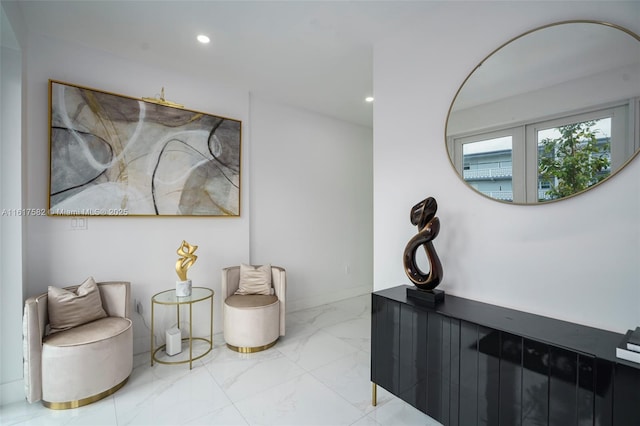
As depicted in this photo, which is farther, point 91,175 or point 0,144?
point 91,175

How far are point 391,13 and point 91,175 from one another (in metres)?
2.74

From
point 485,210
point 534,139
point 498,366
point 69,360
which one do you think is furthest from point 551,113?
point 69,360

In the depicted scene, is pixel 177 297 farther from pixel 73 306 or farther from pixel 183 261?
pixel 73 306

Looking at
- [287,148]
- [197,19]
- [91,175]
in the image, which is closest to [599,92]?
[197,19]

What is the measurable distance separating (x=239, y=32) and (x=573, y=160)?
2.38 m

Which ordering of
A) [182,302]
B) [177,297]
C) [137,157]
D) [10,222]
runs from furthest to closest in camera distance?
[137,157]
[177,297]
[182,302]
[10,222]

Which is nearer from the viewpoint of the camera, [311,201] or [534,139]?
[534,139]

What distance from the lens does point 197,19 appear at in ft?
7.07

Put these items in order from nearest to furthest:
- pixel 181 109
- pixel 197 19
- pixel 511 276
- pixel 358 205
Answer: pixel 511 276 → pixel 197 19 → pixel 181 109 → pixel 358 205

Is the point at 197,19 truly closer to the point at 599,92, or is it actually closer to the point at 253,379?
the point at 599,92

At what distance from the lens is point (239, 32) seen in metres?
2.32

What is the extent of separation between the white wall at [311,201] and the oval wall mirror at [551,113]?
7.90ft

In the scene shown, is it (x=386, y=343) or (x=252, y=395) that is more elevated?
(x=386, y=343)

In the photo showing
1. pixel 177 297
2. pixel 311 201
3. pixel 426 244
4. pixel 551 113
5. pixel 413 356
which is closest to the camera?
pixel 551 113
